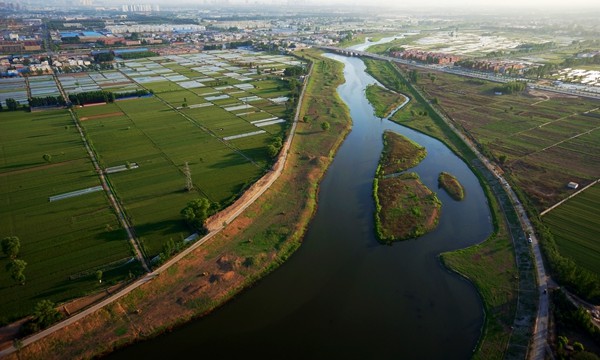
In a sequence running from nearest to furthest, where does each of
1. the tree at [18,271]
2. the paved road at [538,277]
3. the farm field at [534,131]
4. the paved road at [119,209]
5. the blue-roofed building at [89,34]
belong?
the paved road at [538,277] < the tree at [18,271] < the paved road at [119,209] < the farm field at [534,131] < the blue-roofed building at [89,34]

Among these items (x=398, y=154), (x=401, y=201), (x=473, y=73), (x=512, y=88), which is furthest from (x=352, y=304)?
(x=473, y=73)

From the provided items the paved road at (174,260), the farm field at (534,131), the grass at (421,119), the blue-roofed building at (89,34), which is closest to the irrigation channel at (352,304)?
the paved road at (174,260)

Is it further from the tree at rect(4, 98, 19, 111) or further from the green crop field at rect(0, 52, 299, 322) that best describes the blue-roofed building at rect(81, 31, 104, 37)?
the tree at rect(4, 98, 19, 111)

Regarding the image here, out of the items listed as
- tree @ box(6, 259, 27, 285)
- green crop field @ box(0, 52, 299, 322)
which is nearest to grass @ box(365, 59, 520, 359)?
green crop field @ box(0, 52, 299, 322)

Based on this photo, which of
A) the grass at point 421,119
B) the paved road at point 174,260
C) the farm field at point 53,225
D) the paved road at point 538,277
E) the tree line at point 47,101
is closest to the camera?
the paved road at point 538,277

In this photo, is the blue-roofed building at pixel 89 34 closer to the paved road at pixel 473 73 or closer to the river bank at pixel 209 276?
the paved road at pixel 473 73

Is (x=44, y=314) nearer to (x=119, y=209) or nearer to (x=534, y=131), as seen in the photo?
(x=119, y=209)
